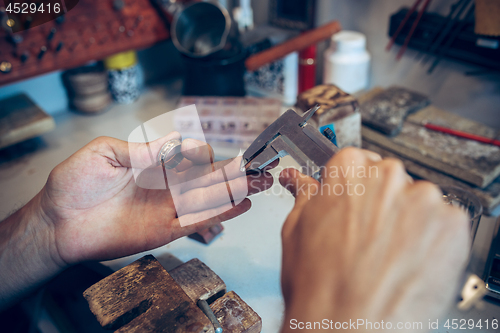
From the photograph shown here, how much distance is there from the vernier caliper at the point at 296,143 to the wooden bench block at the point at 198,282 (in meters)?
0.30

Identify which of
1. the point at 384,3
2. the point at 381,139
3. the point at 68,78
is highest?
the point at 384,3

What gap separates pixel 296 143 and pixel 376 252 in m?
0.24

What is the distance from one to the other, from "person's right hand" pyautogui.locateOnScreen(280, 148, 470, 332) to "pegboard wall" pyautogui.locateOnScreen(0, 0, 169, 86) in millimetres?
1415

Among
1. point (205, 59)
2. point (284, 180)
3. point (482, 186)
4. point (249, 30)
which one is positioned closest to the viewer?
point (284, 180)

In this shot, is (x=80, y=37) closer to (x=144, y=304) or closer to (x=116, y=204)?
(x=116, y=204)

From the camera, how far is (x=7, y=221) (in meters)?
0.86

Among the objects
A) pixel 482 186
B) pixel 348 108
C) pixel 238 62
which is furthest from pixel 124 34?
pixel 482 186

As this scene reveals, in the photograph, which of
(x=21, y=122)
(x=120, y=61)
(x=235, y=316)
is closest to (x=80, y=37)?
(x=120, y=61)

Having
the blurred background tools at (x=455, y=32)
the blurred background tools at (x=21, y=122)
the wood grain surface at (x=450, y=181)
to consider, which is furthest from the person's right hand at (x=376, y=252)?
the blurred background tools at (x=21, y=122)

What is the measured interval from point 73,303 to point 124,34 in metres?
1.29

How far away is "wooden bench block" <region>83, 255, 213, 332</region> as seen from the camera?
568 millimetres

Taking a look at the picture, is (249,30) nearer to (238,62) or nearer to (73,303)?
(238,62)

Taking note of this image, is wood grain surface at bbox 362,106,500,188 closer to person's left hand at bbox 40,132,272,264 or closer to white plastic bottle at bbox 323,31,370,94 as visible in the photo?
white plastic bottle at bbox 323,31,370,94

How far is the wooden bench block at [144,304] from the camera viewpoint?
1.86 ft
